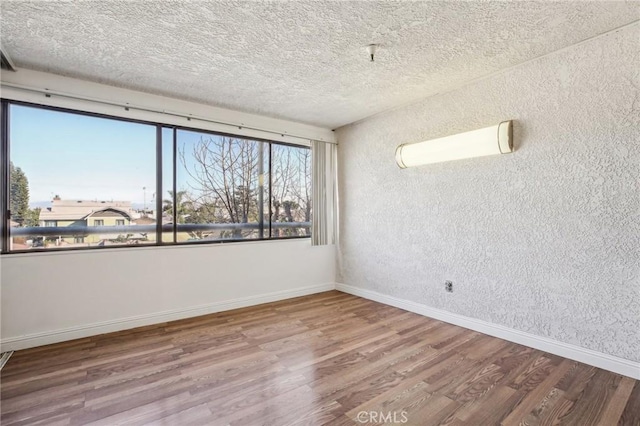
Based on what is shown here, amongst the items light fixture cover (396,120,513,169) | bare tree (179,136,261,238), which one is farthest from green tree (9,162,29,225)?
light fixture cover (396,120,513,169)

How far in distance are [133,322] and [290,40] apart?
3.13 metres

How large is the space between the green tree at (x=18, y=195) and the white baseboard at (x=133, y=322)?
41.6 inches

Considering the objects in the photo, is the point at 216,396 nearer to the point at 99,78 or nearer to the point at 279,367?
the point at 279,367

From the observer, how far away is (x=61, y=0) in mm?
1922

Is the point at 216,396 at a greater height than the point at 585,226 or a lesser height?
lesser

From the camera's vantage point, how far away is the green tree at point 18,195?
9.22 ft

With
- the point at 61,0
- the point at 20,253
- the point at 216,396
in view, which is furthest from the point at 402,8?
the point at 20,253

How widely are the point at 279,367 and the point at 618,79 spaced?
3.33 m

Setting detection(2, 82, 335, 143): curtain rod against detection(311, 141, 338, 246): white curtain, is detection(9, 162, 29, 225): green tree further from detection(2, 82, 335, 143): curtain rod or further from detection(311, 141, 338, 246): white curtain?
detection(311, 141, 338, 246): white curtain

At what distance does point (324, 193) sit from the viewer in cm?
465

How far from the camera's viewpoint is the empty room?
6.72ft

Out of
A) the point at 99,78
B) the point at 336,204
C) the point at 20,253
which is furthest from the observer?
the point at 336,204

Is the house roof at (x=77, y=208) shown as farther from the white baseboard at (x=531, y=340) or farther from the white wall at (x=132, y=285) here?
the white baseboard at (x=531, y=340)

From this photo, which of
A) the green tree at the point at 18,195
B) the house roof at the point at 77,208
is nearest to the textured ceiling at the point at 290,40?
the green tree at the point at 18,195
